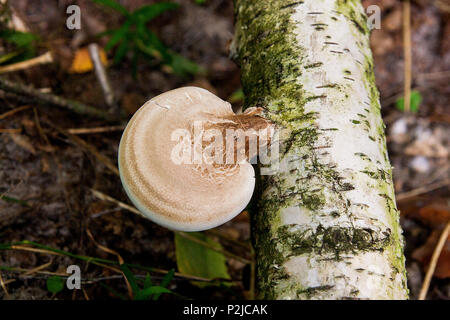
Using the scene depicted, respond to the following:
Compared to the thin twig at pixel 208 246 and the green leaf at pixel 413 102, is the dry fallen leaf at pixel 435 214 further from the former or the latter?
the thin twig at pixel 208 246

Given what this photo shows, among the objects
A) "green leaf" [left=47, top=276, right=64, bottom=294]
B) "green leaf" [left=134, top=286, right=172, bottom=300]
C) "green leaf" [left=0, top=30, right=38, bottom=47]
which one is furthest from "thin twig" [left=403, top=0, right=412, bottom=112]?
"green leaf" [left=0, top=30, right=38, bottom=47]

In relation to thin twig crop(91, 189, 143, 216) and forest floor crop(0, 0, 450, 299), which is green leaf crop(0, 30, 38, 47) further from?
thin twig crop(91, 189, 143, 216)

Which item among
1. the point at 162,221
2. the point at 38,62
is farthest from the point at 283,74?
the point at 38,62

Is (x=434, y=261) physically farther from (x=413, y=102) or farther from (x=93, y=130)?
(x=93, y=130)

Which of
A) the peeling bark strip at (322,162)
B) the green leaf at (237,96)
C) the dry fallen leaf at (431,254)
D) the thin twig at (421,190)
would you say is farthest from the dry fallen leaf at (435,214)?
the green leaf at (237,96)

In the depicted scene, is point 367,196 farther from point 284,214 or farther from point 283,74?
point 283,74

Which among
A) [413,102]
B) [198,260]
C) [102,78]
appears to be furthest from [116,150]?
[413,102]
